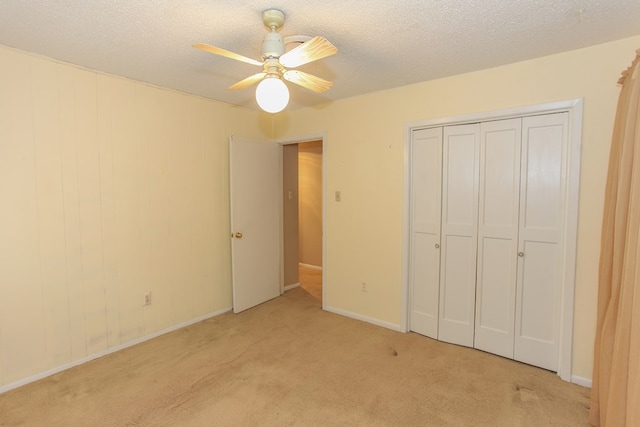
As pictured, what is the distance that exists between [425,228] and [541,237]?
2.93 ft

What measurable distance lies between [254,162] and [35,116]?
6.28 feet

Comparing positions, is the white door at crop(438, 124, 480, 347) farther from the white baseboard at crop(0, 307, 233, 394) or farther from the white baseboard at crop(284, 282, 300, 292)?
the white baseboard at crop(0, 307, 233, 394)

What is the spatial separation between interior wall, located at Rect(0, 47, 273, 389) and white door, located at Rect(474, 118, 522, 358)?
261 cm

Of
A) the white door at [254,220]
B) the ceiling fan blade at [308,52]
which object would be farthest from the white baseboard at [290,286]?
the ceiling fan blade at [308,52]

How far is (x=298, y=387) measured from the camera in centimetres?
226

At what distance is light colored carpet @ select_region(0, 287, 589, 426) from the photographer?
6.42 ft

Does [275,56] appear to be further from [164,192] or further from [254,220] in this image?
[254,220]

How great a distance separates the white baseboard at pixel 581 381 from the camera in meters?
2.24

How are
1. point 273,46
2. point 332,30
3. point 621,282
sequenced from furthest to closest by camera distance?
point 332,30, point 273,46, point 621,282

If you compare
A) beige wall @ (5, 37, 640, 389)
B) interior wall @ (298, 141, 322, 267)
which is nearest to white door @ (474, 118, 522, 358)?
beige wall @ (5, 37, 640, 389)

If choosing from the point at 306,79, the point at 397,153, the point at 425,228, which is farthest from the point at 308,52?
the point at 425,228

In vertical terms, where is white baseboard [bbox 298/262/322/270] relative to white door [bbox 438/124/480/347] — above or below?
below

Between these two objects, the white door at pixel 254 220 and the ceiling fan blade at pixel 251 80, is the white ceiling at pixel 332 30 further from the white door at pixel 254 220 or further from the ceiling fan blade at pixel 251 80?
the white door at pixel 254 220

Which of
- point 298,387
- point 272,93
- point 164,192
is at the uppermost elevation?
point 272,93
